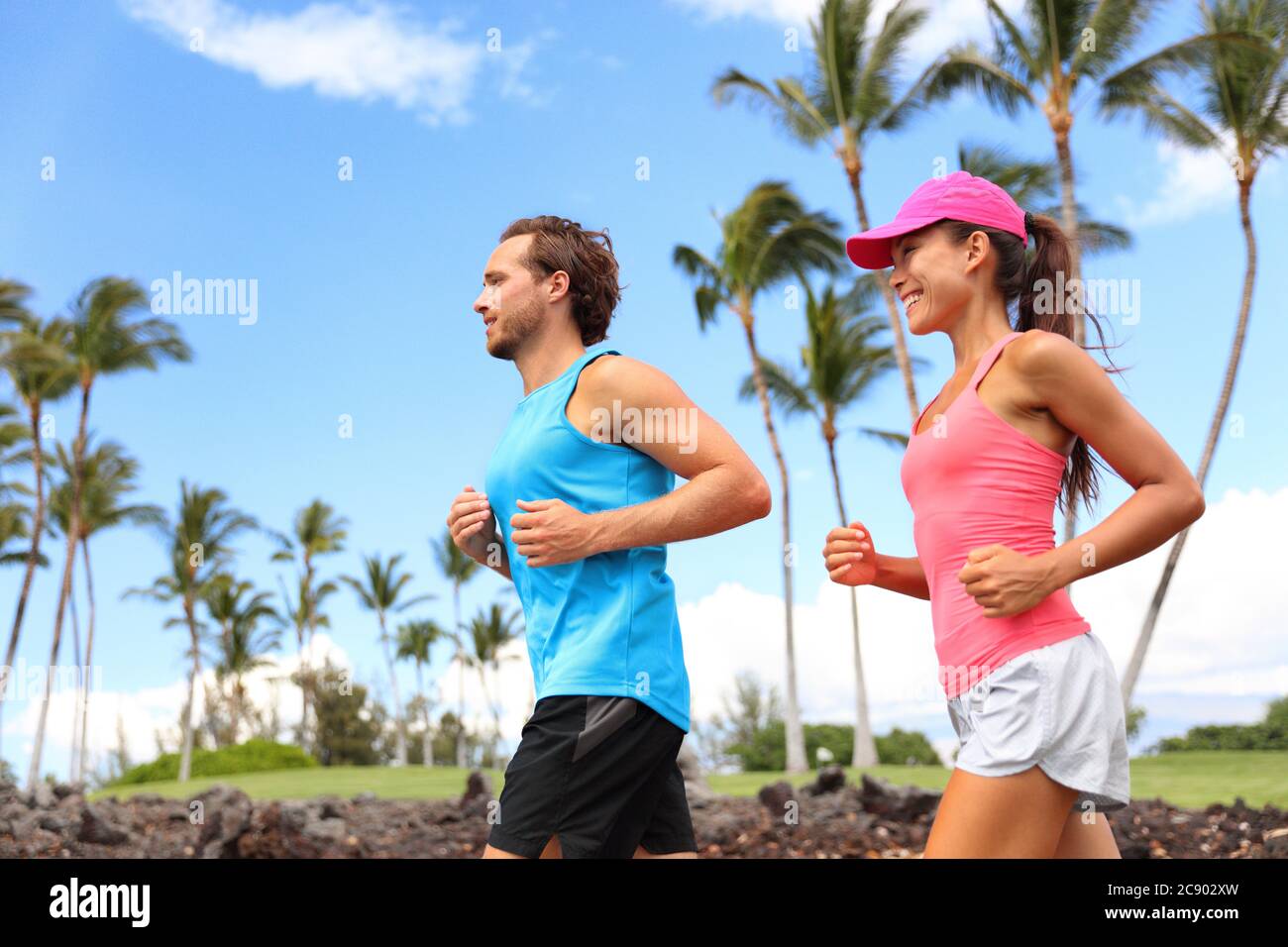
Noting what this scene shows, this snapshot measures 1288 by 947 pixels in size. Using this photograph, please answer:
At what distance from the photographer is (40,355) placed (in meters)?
27.1

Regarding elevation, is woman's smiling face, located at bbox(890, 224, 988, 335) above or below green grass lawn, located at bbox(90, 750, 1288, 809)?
above

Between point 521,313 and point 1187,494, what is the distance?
145 cm

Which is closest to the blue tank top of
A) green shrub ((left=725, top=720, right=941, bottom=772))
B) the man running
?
the man running

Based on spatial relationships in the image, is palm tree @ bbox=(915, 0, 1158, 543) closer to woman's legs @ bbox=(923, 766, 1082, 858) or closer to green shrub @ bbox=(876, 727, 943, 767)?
woman's legs @ bbox=(923, 766, 1082, 858)

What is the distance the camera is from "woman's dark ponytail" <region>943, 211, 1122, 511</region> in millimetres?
2389

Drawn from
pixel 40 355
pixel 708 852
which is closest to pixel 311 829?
pixel 708 852

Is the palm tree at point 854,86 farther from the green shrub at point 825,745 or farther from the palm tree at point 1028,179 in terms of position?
the green shrub at point 825,745

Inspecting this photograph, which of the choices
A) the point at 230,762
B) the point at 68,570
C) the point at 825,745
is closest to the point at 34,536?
the point at 68,570

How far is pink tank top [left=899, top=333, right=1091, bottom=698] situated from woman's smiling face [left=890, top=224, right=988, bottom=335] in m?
0.18

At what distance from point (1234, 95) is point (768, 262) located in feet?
31.8

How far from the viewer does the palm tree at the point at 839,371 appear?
24.5 meters

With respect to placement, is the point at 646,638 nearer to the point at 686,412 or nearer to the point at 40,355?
the point at 686,412

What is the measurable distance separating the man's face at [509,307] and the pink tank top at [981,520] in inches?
38.4

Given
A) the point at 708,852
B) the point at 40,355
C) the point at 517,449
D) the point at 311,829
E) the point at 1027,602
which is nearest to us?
the point at 1027,602
